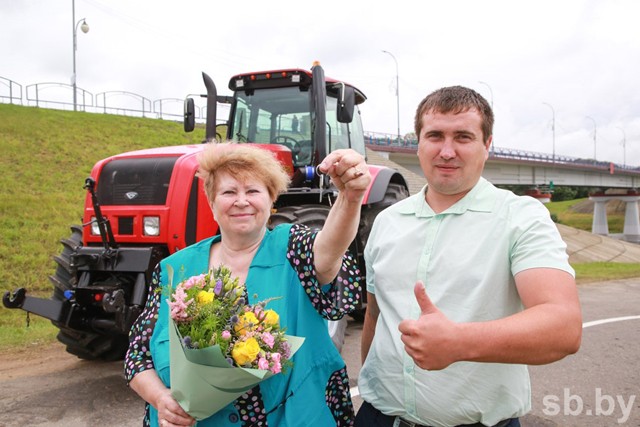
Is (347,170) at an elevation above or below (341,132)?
below

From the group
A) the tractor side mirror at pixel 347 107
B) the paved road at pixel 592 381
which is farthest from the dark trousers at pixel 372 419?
the tractor side mirror at pixel 347 107

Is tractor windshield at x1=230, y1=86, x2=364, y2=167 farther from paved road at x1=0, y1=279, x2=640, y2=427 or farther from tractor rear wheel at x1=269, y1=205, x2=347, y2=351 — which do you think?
paved road at x1=0, y1=279, x2=640, y2=427

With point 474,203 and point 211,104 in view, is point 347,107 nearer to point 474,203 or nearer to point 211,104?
point 211,104

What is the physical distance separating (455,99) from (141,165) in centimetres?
369

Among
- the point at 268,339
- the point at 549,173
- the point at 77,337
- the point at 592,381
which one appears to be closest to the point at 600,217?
the point at 549,173

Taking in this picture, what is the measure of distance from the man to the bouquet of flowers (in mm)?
396

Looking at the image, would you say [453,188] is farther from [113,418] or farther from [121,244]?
[121,244]

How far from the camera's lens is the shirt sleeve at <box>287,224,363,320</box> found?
1.92 meters

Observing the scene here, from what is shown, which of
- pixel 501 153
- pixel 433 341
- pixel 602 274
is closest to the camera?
pixel 433 341

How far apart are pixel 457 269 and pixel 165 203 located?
3.43 metres

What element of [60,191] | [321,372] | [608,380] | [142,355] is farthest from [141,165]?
[60,191]

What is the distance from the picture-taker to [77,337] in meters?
5.11

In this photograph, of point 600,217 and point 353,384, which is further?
point 600,217

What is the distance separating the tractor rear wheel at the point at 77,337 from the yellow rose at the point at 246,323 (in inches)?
148
